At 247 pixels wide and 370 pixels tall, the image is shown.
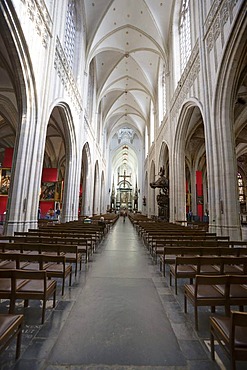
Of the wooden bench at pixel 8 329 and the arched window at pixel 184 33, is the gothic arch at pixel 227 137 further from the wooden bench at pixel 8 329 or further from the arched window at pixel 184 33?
the wooden bench at pixel 8 329

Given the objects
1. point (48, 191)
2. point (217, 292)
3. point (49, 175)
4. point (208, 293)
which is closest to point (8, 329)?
point (208, 293)

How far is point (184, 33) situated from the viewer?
40.5 ft

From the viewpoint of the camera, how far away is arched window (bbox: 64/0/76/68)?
11248 mm

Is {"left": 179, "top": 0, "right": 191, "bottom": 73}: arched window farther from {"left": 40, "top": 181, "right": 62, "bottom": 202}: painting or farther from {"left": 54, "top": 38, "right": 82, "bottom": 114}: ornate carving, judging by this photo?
{"left": 40, "top": 181, "right": 62, "bottom": 202}: painting

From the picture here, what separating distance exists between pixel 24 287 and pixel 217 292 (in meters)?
2.24

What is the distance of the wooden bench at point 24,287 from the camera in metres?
1.85

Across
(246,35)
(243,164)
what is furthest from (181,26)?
(243,164)

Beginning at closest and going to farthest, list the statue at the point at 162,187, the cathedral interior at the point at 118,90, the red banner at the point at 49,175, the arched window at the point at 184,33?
1. the cathedral interior at the point at 118,90
2. the arched window at the point at 184,33
3. the statue at the point at 162,187
4. the red banner at the point at 49,175

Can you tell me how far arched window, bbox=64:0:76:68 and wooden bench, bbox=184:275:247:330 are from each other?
13.3 meters

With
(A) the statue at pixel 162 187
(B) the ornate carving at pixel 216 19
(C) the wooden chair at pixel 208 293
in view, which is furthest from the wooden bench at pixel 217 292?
(A) the statue at pixel 162 187

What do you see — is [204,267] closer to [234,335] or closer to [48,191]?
[234,335]

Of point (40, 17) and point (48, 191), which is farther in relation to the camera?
point (48, 191)

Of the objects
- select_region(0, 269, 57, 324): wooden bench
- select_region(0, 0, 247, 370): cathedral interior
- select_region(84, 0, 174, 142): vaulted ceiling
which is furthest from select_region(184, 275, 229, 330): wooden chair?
select_region(84, 0, 174, 142): vaulted ceiling

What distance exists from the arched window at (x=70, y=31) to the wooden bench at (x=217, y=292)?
13.3 meters
